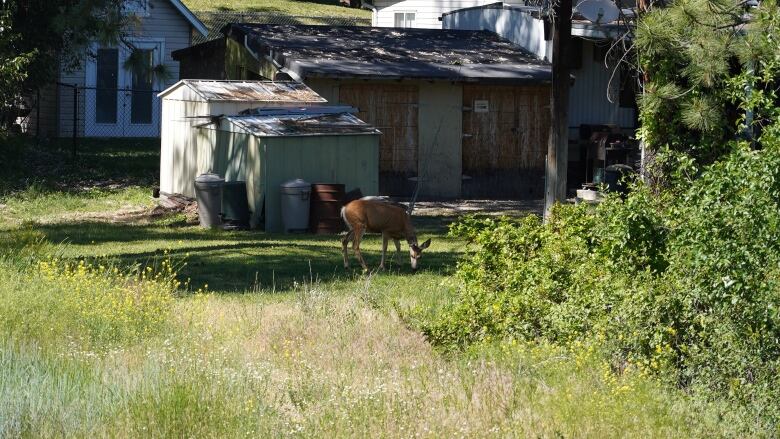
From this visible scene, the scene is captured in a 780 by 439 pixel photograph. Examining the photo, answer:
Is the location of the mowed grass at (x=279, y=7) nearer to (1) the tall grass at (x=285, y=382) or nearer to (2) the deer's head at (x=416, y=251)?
(2) the deer's head at (x=416, y=251)

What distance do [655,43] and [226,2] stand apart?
155ft

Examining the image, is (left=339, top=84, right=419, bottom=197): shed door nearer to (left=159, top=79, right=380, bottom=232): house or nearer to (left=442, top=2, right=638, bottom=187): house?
(left=159, top=79, right=380, bottom=232): house

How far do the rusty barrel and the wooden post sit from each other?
3.95 meters

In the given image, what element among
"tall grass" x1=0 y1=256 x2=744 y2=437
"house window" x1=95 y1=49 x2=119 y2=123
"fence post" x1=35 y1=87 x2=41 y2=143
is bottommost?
"tall grass" x1=0 y1=256 x2=744 y2=437

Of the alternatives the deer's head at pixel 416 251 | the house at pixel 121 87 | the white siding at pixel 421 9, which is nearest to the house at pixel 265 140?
the deer's head at pixel 416 251

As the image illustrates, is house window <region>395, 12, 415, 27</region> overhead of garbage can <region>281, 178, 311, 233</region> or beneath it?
overhead

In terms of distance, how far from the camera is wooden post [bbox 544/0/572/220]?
1802cm

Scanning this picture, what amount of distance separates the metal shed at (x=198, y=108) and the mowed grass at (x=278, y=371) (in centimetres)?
805

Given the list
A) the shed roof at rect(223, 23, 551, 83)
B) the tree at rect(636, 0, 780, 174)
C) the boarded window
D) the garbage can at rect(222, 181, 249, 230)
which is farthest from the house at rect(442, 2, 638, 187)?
the tree at rect(636, 0, 780, 174)

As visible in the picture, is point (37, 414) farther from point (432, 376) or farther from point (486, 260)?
point (486, 260)

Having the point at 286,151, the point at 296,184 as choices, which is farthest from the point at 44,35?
the point at 296,184

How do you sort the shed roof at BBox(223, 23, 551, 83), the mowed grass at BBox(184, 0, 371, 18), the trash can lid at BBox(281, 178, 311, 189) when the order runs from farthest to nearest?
the mowed grass at BBox(184, 0, 371, 18) < the shed roof at BBox(223, 23, 551, 83) < the trash can lid at BBox(281, 178, 311, 189)

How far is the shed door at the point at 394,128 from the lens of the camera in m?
25.6

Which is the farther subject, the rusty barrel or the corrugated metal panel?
the corrugated metal panel
